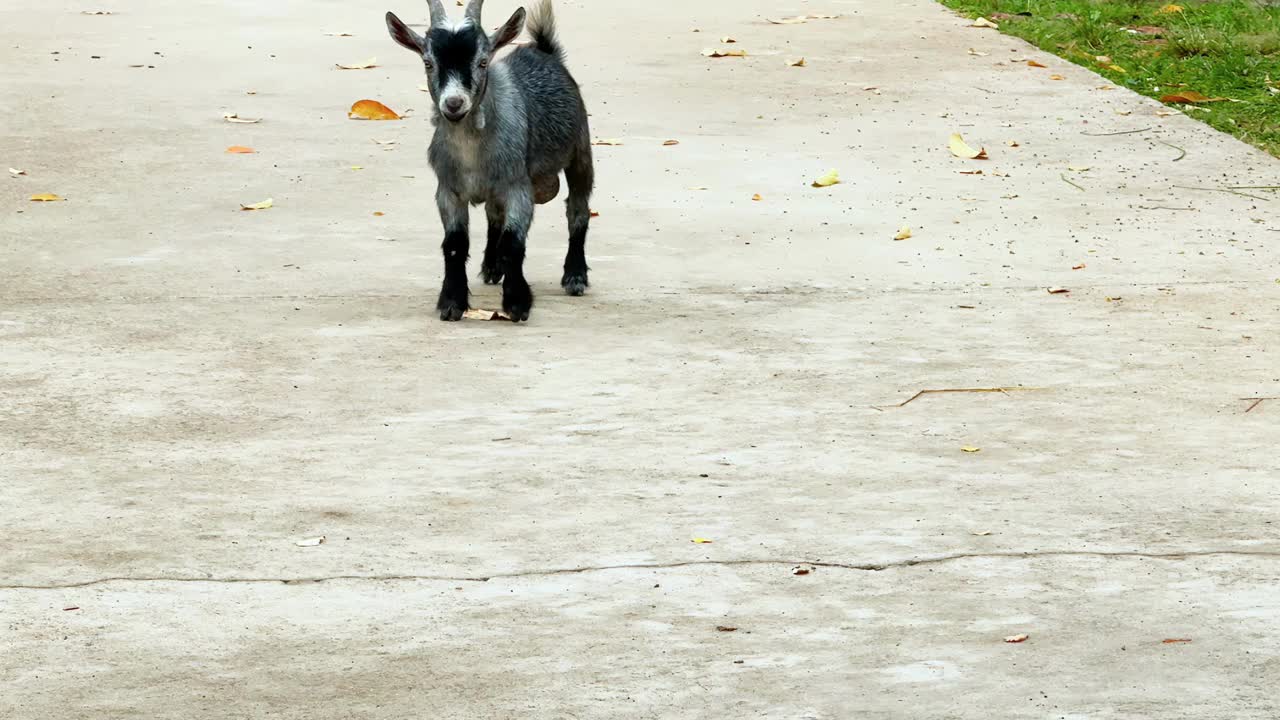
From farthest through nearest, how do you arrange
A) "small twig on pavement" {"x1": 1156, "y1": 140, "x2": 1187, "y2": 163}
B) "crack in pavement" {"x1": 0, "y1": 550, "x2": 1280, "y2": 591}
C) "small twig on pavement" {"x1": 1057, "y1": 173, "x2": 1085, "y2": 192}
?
"small twig on pavement" {"x1": 1156, "y1": 140, "x2": 1187, "y2": 163}, "small twig on pavement" {"x1": 1057, "y1": 173, "x2": 1085, "y2": 192}, "crack in pavement" {"x1": 0, "y1": 550, "x2": 1280, "y2": 591}

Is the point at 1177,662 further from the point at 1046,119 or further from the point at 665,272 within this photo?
the point at 1046,119

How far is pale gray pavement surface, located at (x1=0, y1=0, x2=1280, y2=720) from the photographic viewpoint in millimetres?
3975

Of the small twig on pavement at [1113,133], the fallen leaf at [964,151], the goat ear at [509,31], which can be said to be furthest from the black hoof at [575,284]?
the small twig on pavement at [1113,133]

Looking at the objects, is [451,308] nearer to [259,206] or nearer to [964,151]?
[259,206]

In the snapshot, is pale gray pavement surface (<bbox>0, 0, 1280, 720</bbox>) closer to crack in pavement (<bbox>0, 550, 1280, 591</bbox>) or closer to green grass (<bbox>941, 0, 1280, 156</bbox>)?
crack in pavement (<bbox>0, 550, 1280, 591</bbox>)

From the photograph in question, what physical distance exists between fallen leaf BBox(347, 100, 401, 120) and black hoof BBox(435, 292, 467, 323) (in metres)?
3.98

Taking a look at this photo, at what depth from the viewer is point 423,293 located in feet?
23.8

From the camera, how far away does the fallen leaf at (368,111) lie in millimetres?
10656

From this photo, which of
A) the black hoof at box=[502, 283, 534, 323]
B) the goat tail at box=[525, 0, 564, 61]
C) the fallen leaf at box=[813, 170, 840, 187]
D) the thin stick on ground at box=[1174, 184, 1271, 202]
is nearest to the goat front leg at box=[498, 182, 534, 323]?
the black hoof at box=[502, 283, 534, 323]

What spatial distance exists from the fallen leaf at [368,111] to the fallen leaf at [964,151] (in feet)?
10.6

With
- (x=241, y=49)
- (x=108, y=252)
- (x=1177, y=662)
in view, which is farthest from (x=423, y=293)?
(x=241, y=49)

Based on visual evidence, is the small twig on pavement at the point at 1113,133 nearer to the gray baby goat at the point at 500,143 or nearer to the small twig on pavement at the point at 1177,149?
the small twig on pavement at the point at 1177,149

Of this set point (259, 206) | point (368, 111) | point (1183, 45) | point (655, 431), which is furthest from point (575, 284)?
point (1183, 45)

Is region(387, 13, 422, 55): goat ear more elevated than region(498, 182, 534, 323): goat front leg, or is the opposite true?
region(387, 13, 422, 55): goat ear
